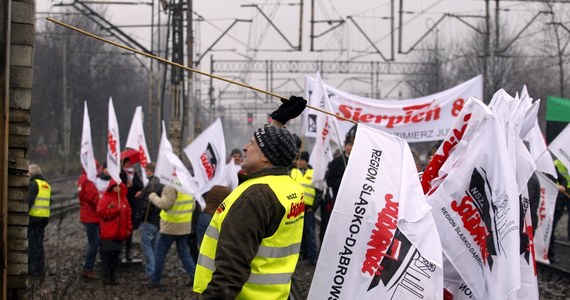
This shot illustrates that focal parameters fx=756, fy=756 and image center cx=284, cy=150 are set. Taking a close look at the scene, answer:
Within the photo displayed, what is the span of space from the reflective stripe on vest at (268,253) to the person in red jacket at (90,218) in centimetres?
758

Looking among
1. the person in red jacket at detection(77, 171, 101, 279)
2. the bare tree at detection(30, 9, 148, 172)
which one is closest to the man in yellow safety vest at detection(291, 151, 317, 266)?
the person in red jacket at detection(77, 171, 101, 279)

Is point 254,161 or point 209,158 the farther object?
point 209,158

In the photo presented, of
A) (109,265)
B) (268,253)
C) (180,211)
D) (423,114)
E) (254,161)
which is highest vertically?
(423,114)

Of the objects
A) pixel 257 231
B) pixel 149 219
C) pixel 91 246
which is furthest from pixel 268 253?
pixel 91 246

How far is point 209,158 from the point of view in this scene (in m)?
11.0

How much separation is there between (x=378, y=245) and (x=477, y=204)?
0.90 metres

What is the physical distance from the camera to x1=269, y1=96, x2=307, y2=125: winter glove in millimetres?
4480

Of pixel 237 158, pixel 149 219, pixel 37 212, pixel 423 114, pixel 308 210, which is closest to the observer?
pixel 423 114

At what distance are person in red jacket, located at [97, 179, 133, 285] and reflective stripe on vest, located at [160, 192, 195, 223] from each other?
551 millimetres

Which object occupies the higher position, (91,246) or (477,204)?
(477,204)

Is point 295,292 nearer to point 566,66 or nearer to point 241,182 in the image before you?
point 241,182

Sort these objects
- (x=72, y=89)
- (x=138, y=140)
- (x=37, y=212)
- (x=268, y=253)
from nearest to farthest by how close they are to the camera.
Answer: (x=268, y=253)
(x=37, y=212)
(x=138, y=140)
(x=72, y=89)

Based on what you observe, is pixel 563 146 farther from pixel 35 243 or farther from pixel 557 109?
pixel 35 243

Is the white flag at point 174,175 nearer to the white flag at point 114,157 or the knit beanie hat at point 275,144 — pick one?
the white flag at point 114,157
